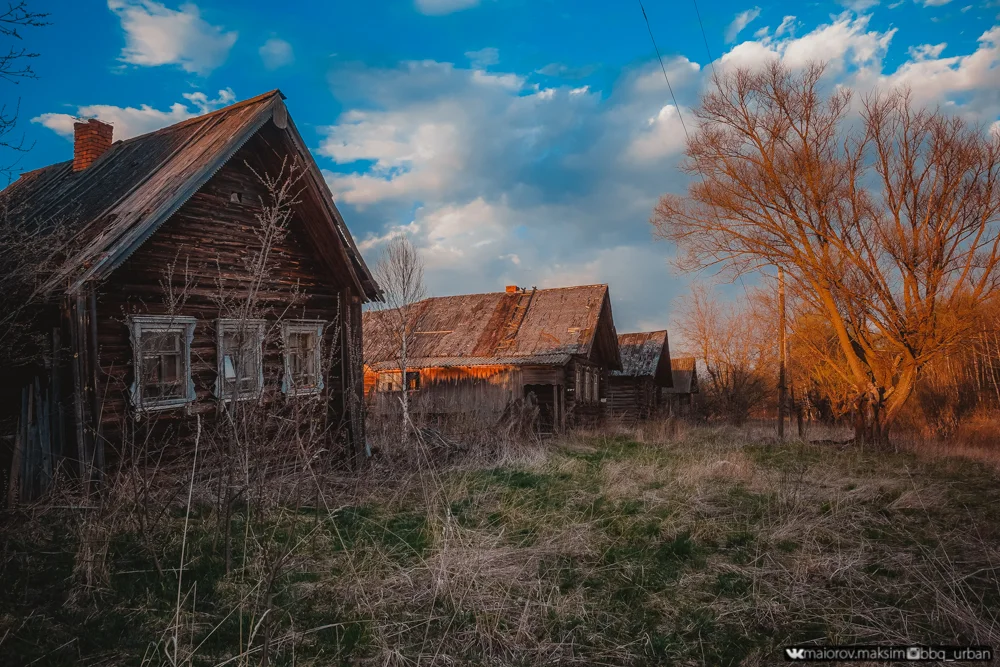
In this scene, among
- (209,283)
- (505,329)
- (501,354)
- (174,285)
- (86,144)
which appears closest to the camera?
(174,285)

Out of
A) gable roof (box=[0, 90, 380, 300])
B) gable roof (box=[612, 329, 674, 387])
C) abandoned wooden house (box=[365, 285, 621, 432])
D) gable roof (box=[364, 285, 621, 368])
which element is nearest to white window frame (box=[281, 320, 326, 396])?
gable roof (box=[0, 90, 380, 300])

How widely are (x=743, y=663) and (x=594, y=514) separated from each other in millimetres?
3183

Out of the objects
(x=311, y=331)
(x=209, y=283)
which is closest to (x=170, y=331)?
(x=209, y=283)

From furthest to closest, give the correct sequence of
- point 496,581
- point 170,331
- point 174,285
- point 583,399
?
point 583,399 < point 174,285 < point 170,331 < point 496,581

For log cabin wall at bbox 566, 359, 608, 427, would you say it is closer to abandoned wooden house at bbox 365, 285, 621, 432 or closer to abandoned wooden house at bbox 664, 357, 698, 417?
abandoned wooden house at bbox 365, 285, 621, 432

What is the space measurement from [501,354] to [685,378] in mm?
23126

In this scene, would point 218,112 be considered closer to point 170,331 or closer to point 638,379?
point 170,331

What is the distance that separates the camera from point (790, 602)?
14.2 ft

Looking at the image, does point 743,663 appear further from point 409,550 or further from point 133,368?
point 133,368

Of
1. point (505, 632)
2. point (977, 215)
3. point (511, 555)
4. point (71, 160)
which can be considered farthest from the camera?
point (977, 215)

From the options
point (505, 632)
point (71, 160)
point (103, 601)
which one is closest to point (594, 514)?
point (505, 632)

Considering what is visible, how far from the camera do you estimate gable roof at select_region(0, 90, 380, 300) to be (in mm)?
6988

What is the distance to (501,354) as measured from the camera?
1992 centimetres

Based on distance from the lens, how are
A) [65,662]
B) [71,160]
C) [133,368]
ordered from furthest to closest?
[71,160]
[133,368]
[65,662]
